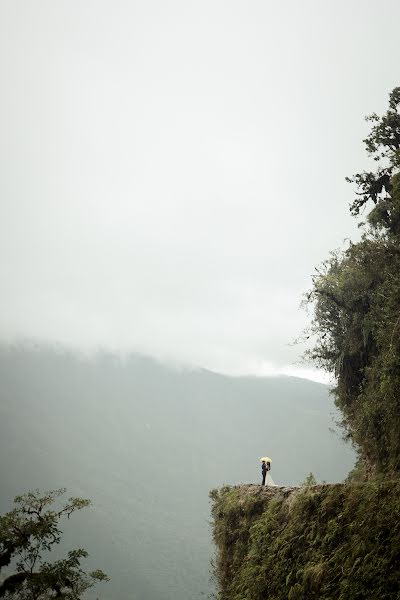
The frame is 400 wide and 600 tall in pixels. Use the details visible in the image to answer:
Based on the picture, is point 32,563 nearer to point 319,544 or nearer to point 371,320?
point 319,544

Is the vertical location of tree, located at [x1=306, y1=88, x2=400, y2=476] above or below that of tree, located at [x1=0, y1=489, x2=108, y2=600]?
above

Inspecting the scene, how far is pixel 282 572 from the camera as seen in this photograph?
10.3m

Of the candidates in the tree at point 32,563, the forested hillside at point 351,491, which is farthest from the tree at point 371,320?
the tree at point 32,563

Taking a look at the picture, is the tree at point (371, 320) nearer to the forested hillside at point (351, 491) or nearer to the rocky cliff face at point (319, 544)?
the forested hillside at point (351, 491)

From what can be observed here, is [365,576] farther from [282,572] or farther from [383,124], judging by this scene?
[383,124]

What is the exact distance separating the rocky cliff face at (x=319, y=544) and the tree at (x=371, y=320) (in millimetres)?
6074

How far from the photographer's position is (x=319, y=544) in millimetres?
9609

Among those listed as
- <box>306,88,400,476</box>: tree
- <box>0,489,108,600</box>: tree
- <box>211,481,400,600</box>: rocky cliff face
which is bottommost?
<box>0,489,108,600</box>: tree

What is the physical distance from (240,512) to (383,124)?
20.1 m

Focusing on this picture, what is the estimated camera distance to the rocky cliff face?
7562mm

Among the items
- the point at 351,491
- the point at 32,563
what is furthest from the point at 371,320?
→ the point at 32,563

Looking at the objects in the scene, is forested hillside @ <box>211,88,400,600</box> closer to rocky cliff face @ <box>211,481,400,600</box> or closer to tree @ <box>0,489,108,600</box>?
rocky cliff face @ <box>211,481,400,600</box>

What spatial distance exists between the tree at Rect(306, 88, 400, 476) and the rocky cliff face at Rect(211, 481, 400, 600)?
6.07 m

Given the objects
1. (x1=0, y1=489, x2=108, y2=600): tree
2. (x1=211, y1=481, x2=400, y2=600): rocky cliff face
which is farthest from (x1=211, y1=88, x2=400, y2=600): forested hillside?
(x1=0, y1=489, x2=108, y2=600): tree
